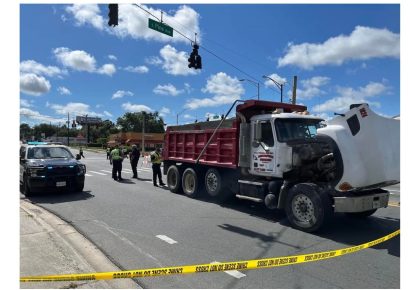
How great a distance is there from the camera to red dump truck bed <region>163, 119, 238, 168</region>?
33.6ft

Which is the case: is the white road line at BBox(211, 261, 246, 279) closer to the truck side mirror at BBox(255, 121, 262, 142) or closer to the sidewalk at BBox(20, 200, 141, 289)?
the sidewalk at BBox(20, 200, 141, 289)

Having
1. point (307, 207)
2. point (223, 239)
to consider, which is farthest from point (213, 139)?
point (223, 239)

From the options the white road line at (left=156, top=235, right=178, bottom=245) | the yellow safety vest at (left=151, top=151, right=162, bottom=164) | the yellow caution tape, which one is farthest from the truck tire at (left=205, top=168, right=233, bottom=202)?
the yellow caution tape

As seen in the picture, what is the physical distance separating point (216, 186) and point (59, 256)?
5792 millimetres

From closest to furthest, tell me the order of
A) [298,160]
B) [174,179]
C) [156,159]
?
[298,160] < [174,179] < [156,159]

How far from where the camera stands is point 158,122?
4970 inches

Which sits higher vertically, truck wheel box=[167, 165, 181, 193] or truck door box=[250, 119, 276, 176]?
truck door box=[250, 119, 276, 176]

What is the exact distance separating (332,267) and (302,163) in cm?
320

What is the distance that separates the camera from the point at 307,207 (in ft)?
24.7

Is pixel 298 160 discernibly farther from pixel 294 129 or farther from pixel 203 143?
pixel 203 143

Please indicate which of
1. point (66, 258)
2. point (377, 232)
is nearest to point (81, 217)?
point (66, 258)

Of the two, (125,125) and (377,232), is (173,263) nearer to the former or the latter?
(377,232)

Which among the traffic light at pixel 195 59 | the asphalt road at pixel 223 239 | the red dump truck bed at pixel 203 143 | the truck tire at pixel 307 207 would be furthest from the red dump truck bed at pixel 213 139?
the traffic light at pixel 195 59

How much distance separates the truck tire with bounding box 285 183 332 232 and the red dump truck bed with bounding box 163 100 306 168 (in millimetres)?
2484
